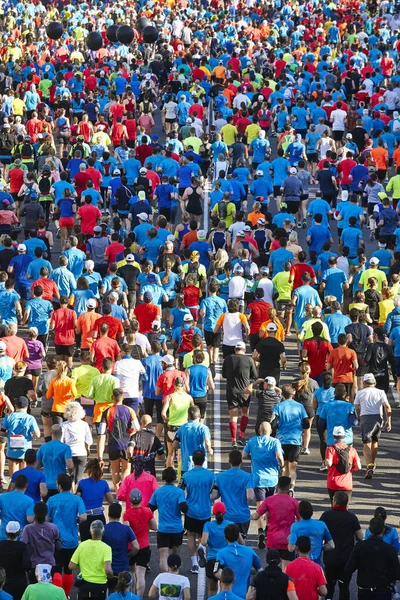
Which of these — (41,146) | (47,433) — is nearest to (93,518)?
(47,433)

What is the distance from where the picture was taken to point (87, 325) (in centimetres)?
2066

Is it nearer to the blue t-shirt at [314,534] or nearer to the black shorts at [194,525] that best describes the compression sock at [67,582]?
the black shorts at [194,525]

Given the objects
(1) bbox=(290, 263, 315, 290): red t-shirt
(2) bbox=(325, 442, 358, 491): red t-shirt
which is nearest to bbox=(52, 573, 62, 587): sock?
(2) bbox=(325, 442, 358, 491): red t-shirt

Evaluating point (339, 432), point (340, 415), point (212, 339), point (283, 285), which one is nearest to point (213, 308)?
point (212, 339)

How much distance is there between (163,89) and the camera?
38469 millimetres

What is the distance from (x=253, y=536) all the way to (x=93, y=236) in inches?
381

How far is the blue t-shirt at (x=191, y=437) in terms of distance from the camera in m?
16.5

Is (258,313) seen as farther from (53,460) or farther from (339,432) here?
(53,460)

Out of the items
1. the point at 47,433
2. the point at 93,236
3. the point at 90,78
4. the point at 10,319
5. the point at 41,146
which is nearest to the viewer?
the point at 47,433

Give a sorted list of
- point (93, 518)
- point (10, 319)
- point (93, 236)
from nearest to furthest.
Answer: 1. point (93, 518)
2. point (10, 319)
3. point (93, 236)

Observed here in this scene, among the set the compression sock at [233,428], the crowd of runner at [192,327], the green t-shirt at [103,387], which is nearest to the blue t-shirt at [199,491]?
the crowd of runner at [192,327]

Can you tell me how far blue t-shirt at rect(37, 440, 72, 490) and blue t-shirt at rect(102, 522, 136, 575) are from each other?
1.96 meters

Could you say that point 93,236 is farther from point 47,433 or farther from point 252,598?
point 252,598

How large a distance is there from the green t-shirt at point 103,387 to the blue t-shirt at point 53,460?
200 cm
